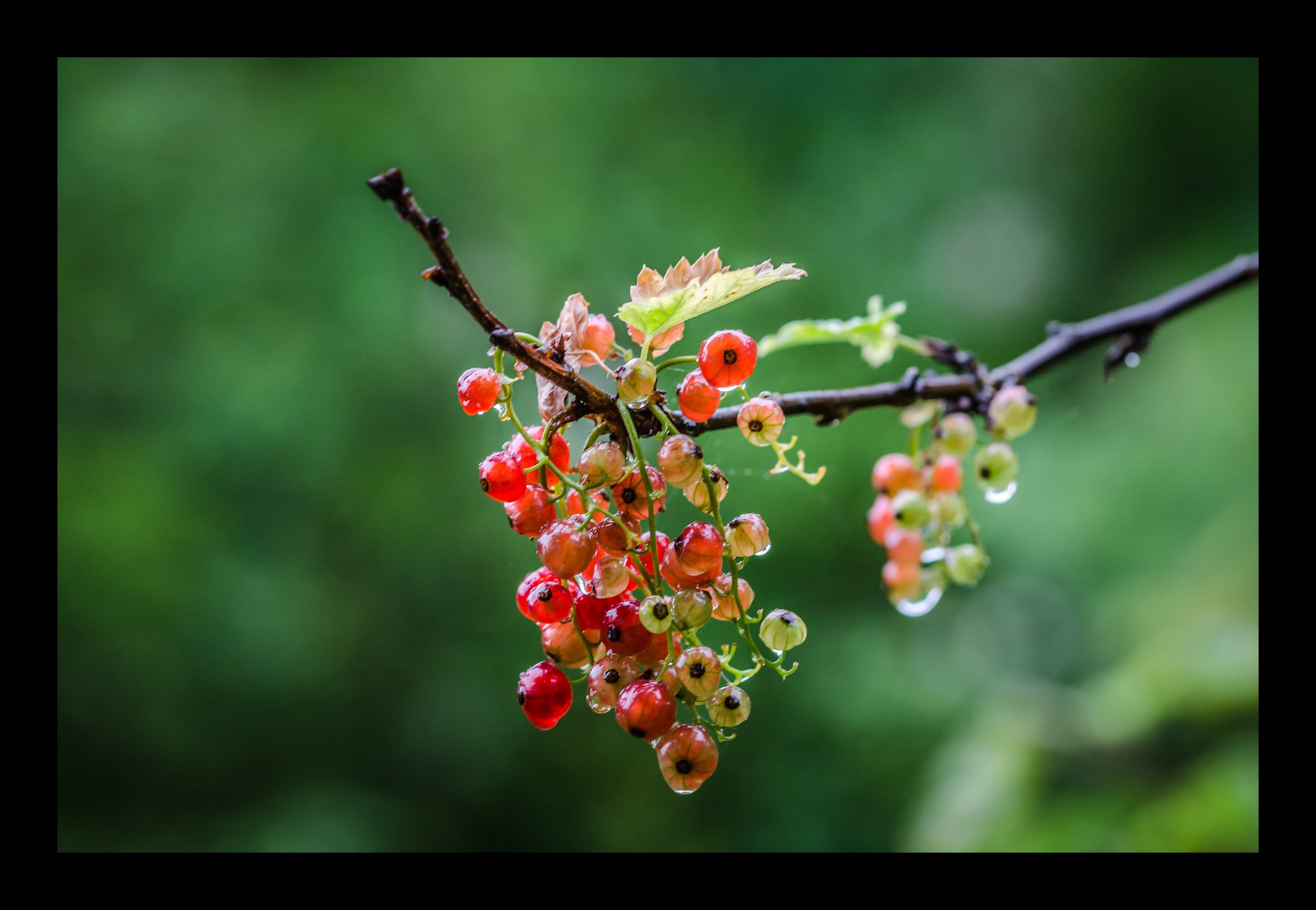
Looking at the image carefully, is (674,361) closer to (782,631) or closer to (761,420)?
(761,420)

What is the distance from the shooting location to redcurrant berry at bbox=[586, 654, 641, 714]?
0.57m

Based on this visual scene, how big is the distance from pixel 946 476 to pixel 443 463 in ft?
6.26

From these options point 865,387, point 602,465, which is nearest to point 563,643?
point 602,465

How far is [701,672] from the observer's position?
0.56 meters

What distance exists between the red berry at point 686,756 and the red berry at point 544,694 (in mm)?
76

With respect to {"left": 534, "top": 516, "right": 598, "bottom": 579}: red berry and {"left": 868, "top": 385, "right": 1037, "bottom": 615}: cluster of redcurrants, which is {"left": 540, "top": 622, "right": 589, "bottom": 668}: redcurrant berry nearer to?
{"left": 534, "top": 516, "right": 598, "bottom": 579}: red berry

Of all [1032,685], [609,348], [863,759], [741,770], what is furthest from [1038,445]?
[609,348]

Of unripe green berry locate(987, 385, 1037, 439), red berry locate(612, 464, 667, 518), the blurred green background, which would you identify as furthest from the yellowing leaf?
the blurred green background

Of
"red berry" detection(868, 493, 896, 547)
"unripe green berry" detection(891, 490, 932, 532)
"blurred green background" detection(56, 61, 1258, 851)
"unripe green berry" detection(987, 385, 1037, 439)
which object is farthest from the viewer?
"blurred green background" detection(56, 61, 1258, 851)

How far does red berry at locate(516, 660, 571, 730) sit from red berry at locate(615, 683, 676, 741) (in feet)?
0.16

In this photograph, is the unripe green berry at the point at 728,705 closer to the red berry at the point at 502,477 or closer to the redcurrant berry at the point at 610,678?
the redcurrant berry at the point at 610,678

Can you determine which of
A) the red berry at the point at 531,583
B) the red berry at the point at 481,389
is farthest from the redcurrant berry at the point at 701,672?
the red berry at the point at 481,389

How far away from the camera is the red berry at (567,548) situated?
1.81ft

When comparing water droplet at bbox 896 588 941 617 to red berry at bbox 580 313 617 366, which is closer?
red berry at bbox 580 313 617 366
